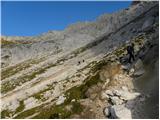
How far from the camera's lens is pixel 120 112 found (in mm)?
39781

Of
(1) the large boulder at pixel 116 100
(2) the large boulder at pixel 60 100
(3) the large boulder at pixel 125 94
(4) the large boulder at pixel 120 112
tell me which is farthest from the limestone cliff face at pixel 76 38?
(4) the large boulder at pixel 120 112

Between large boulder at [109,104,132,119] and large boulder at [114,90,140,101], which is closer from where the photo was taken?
large boulder at [109,104,132,119]

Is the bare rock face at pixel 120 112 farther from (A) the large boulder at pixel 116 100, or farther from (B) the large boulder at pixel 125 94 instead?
(B) the large boulder at pixel 125 94

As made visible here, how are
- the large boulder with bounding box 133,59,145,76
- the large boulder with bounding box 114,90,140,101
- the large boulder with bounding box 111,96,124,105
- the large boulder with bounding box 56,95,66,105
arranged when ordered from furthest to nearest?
the large boulder with bounding box 56,95,66,105
the large boulder with bounding box 133,59,145,76
the large boulder with bounding box 114,90,140,101
the large boulder with bounding box 111,96,124,105

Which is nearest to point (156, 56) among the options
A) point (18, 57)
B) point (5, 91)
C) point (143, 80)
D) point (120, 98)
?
point (143, 80)

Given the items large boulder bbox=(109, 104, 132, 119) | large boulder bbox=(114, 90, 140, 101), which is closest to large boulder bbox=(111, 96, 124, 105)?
large boulder bbox=(114, 90, 140, 101)

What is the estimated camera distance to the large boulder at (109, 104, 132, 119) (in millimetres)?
39156

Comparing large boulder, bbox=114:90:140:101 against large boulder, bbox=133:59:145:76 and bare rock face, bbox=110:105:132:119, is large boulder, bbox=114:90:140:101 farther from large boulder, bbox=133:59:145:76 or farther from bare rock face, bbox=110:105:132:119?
large boulder, bbox=133:59:145:76

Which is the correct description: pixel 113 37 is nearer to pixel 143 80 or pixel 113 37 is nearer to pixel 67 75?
pixel 67 75

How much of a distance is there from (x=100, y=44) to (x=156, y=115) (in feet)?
249

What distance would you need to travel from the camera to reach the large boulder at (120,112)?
39.2m

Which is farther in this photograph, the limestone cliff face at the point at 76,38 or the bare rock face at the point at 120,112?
the limestone cliff face at the point at 76,38

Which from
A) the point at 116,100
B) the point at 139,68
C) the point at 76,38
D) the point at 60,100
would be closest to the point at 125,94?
the point at 116,100

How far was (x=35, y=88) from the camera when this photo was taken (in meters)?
71.8
